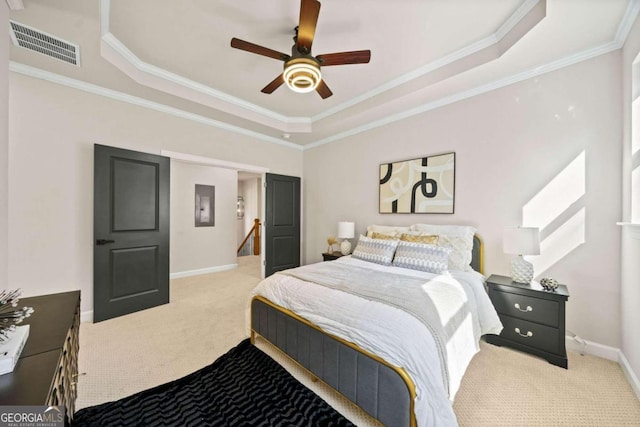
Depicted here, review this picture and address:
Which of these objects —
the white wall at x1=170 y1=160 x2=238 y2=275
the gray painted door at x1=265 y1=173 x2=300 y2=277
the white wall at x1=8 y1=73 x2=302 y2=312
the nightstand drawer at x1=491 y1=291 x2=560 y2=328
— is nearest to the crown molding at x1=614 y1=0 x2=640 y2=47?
the nightstand drawer at x1=491 y1=291 x2=560 y2=328

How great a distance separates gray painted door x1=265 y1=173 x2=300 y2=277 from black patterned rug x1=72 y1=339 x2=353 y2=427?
9.08 feet

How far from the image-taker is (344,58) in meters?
2.20

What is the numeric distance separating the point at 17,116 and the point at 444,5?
14.2ft

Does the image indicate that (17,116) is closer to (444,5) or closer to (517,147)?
(444,5)

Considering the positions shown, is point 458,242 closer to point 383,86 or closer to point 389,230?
point 389,230

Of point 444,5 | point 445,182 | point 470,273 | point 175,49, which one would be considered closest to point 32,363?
point 175,49

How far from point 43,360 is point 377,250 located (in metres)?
2.76

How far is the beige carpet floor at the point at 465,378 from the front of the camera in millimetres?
1688

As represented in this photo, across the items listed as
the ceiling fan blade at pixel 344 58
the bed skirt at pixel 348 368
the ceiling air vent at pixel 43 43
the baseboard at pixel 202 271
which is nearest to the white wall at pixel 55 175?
the ceiling air vent at pixel 43 43

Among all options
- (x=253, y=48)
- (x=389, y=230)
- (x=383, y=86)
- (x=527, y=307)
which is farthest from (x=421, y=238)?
(x=253, y=48)

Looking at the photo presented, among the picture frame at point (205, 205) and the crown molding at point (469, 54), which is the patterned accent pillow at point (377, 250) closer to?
the crown molding at point (469, 54)

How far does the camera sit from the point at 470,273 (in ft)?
8.59

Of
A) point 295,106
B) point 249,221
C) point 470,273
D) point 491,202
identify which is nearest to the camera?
point 470,273

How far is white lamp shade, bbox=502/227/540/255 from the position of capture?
2.37 metres
